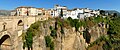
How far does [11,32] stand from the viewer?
113ft

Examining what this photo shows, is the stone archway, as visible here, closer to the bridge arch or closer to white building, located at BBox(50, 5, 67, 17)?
the bridge arch

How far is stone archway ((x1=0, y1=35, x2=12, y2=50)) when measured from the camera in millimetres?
34566

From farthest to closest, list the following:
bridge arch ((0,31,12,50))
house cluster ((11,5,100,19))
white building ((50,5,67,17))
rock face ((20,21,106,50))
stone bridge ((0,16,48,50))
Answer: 1. white building ((50,5,67,17))
2. house cluster ((11,5,100,19))
3. rock face ((20,21,106,50))
4. bridge arch ((0,31,12,50))
5. stone bridge ((0,16,48,50))

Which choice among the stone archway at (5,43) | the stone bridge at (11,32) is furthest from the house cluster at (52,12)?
the stone archway at (5,43)

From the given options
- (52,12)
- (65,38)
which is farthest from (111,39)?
(52,12)

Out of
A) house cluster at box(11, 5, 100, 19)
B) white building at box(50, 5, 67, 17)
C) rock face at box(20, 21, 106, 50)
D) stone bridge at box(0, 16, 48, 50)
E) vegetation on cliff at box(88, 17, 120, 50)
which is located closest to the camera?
stone bridge at box(0, 16, 48, 50)

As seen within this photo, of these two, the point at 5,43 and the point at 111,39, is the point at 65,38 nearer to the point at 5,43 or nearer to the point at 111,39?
the point at 5,43

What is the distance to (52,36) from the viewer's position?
38.0 meters

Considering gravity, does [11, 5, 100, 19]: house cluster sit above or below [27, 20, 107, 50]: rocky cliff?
above

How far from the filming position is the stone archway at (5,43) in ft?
113

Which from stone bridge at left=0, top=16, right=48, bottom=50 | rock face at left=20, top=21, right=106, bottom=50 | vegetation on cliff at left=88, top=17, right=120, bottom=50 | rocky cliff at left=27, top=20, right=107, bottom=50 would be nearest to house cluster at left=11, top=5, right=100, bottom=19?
rocky cliff at left=27, top=20, right=107, bottom=50

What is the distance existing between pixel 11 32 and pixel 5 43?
6.56 ft

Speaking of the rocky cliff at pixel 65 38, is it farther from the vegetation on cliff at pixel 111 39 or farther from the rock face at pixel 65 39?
A: the vegetation on cliff at pixel 111 39

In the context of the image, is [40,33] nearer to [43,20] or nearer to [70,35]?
[43,20]
